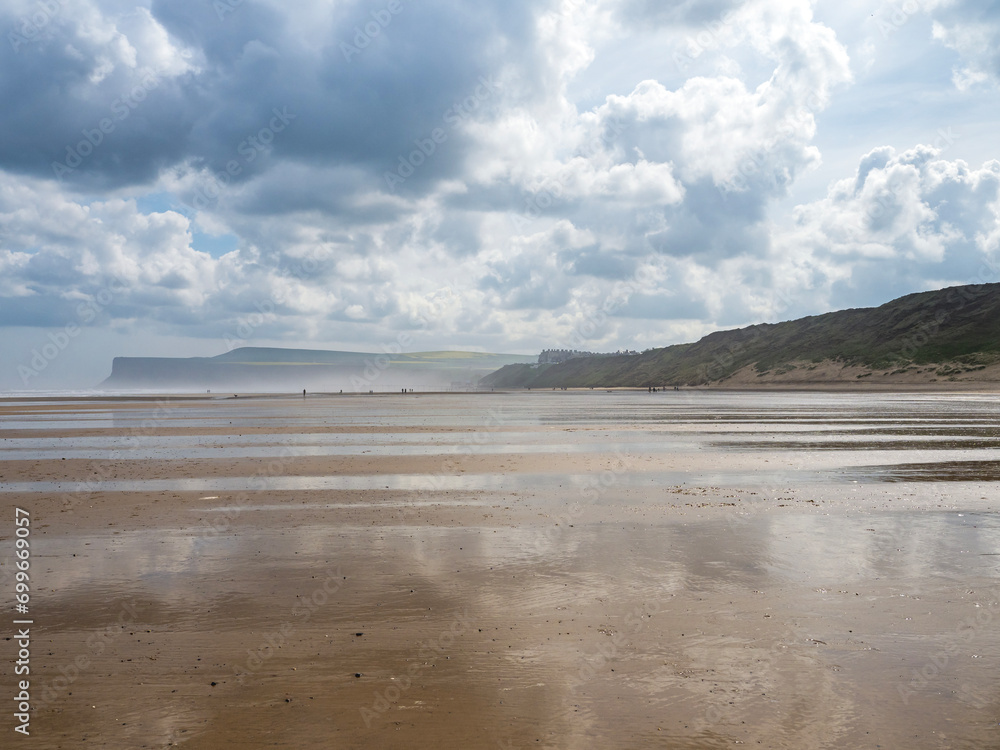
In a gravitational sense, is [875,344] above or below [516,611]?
above

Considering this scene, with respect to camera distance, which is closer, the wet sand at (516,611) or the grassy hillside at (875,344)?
the wet sand at (516,611)

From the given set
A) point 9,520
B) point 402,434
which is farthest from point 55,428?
point 9,520

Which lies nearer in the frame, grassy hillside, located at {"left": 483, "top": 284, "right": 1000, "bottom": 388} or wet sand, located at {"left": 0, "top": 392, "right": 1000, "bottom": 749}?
wet sand, located at {"left": 0, "top": 392, "right": 1000, "bottom": 749}

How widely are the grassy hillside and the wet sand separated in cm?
10826

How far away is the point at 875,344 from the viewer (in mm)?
131625

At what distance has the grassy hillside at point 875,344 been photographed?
365ft

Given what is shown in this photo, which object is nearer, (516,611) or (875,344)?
(516,611)

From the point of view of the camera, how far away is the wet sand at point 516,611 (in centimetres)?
568

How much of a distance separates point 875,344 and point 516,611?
145915 millimetres

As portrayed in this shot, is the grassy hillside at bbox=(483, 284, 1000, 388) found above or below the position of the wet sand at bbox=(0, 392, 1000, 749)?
above

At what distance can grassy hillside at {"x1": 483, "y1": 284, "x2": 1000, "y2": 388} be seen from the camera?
11119 cm

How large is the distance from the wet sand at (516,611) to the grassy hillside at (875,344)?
355 ft

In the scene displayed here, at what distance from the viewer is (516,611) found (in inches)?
324

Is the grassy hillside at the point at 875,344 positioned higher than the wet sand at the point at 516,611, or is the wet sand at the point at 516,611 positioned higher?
the grassy hillside at the point at 875,344
